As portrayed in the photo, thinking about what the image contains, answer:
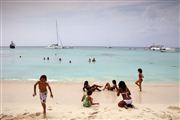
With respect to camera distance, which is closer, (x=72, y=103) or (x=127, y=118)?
(x=127, y=118)

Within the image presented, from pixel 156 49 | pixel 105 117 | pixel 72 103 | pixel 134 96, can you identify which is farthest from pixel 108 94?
pixel 156 49

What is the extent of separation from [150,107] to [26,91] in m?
6.31

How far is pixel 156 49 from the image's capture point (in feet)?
342

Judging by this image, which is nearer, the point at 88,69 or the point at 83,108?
the point at 83,108

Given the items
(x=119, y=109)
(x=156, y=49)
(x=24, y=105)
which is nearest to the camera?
(x=119, y=109)

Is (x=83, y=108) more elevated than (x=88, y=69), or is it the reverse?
(x=88, y=69)

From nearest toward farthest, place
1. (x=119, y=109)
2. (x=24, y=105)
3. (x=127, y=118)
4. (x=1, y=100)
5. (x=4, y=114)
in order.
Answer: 1. (x=127, y=118)
2. (x=4, y=114)
3. (x=119, y=109)
4. (x=24, y=105)
5. (x=1, y=100)

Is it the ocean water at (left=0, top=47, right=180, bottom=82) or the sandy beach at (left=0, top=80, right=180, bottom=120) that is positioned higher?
the ocean water at (left=0, top=47, right=180, bottom=82)

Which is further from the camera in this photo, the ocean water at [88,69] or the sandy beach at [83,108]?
the ocean water at [88,69]

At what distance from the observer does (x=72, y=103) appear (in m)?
8.89

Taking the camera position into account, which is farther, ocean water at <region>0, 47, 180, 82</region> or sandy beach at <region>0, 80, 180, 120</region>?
ocean water at <region>0, 47, 180, 82</region>

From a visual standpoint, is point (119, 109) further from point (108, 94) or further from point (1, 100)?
point (1, 100)

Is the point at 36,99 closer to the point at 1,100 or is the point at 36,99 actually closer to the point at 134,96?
the point at 1,100

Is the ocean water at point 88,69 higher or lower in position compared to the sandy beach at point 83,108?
higher
